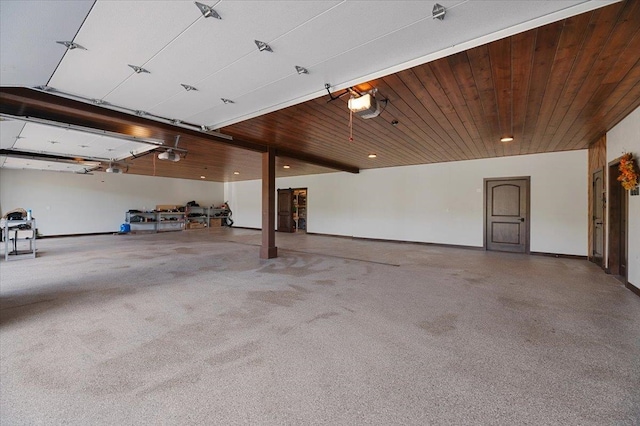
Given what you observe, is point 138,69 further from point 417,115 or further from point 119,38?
point 417,115

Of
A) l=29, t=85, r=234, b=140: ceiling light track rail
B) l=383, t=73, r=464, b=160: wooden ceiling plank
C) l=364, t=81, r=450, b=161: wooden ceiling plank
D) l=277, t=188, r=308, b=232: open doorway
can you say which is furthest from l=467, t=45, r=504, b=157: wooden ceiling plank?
l=277, t=188, r=308, b=232: open doorway

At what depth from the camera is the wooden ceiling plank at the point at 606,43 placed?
198 cm

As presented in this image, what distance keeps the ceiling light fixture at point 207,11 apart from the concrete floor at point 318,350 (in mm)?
2528

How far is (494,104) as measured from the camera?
3.68 metres

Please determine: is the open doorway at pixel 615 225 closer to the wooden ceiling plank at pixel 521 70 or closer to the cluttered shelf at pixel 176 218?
the wooden ceiling plank at pixel 521 70

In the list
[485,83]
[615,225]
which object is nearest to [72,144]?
[485,83]

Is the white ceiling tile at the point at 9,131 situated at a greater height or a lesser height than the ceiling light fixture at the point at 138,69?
lesser

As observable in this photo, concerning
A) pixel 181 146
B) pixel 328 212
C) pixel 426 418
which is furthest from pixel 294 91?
pixel 328 212

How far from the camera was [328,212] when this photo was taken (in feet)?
35.7

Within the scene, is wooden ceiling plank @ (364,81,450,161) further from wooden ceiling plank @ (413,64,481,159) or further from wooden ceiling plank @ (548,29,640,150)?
wooden ceiling plank @ (548,29,640,150)

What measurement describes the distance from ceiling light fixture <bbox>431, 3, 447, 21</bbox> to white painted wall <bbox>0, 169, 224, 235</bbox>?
42.9 feet

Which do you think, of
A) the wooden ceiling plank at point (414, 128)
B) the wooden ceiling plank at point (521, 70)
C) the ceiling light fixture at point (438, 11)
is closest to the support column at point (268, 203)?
the wooden ceiling plank at point (414, 128)

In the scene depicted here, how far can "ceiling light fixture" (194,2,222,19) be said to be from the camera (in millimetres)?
1850

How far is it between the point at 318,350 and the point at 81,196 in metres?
12.5
